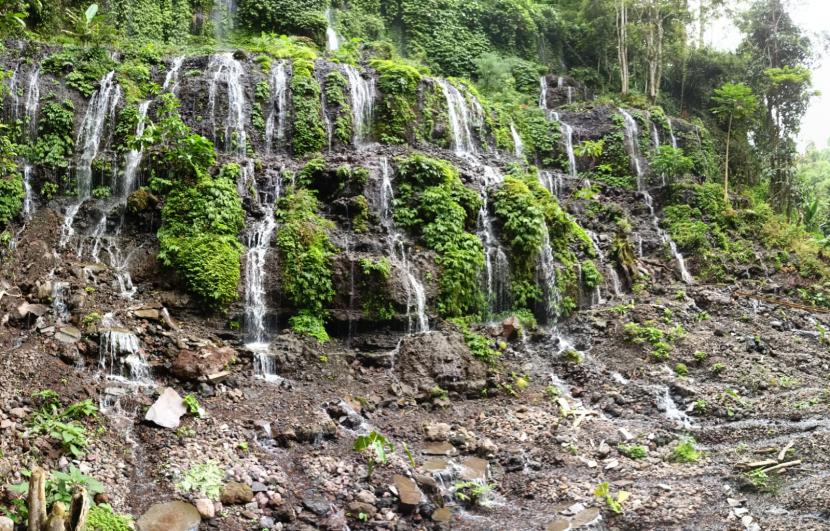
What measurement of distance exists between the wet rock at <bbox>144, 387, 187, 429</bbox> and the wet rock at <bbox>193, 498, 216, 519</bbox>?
1622 mm

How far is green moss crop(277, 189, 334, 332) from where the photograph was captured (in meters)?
11.8

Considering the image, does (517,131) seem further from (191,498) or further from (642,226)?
(191,498)

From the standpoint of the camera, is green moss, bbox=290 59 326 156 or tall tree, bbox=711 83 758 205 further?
tall tree, bbox=711 83 758 205

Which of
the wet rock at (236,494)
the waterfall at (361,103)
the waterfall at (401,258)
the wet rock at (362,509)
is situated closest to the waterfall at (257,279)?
the waterfall at (401,258)

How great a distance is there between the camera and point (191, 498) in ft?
21.7

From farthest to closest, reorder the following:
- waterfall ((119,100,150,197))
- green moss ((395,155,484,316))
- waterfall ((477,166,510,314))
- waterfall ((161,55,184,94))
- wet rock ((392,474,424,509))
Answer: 1. waterfall ((161,55,184,94))
2. waterfall ((477,166,510,314))
3. waterfall ((119,100,150,197))
4. green moss ((395,155,484,316))
5. wet rock ((392,474,424,509))

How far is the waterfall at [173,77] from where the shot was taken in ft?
52.6

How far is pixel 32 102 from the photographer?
558 inches

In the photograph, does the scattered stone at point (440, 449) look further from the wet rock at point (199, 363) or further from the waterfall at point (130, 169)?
the waterfall at point (130, 169)

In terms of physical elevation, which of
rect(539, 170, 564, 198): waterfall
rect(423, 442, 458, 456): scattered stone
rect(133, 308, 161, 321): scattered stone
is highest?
rect(539, 170, 564, 198): waterfall

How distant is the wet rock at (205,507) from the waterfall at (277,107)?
11.2 m

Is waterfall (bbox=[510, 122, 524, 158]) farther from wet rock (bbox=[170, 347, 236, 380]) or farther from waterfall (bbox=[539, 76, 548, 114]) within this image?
wet rock (bbox=[170, 347, 236, 380])

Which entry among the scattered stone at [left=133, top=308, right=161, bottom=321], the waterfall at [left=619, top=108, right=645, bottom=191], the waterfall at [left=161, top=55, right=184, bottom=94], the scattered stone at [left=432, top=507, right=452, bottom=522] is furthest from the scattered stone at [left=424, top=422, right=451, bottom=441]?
the waterfall at [left=619, top=108, right=645, bottom=191]

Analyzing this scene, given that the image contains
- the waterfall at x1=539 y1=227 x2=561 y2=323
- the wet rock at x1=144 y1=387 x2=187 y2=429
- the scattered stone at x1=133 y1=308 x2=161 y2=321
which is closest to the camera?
the wet rock at x1=144 y1=387 x2=187 y2=429
